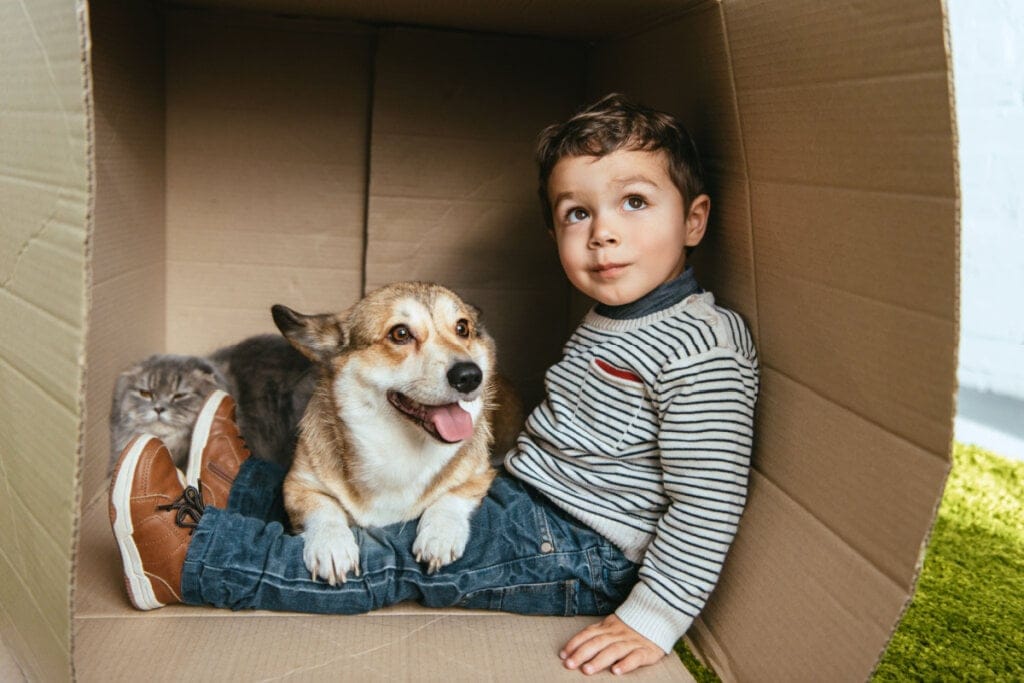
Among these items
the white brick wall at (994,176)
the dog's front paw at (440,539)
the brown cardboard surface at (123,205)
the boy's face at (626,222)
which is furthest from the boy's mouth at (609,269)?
the white brick wall at (994,176)

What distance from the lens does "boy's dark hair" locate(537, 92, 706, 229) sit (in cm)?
170

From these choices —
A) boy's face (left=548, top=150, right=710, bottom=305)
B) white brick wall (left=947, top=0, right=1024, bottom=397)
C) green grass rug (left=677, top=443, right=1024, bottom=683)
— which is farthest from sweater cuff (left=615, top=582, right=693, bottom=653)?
white brick wall (left=947, top=0, right=1024, bottom=397)

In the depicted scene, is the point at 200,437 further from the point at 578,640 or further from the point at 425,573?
the point at 578,640

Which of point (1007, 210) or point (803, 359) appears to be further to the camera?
point (1007, 210)

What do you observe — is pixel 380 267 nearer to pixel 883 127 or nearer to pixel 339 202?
pixel 339 202

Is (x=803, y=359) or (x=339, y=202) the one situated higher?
(x=339, y=202)

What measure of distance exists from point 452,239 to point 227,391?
795 mm

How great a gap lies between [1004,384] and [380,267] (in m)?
2.18

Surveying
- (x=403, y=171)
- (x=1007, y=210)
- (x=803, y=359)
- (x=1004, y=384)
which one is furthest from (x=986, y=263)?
(x=403, y=171)

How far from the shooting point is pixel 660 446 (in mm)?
1602

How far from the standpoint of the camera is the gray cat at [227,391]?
88.7 inches

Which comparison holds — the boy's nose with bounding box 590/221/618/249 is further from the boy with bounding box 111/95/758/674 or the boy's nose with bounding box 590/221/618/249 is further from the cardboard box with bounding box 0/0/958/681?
the cardboard box with bounding box 0/0/958/681

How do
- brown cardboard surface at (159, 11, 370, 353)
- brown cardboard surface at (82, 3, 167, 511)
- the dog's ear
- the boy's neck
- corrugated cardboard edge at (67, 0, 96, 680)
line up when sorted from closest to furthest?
corrugated cardboard edge at (67, 0, 96, 680)
the boy's neck
the dog's ear
brown cardboard surface at (82, 3, 167, 511)
brown cardboard surface at (159, 11, 370, 353)

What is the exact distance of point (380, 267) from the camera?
2.54m
